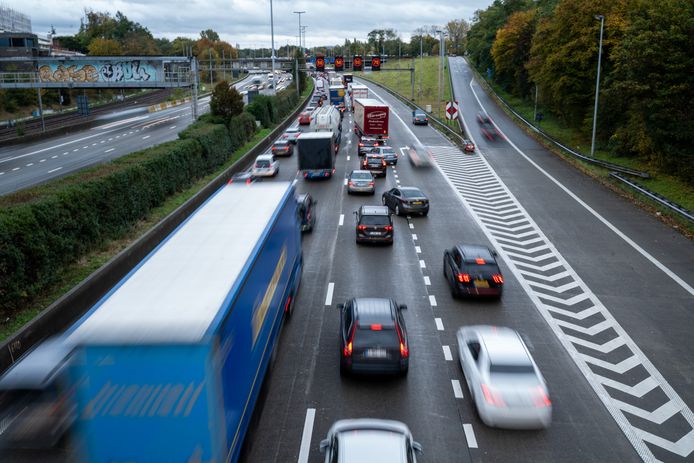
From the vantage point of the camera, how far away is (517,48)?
78.3 meters

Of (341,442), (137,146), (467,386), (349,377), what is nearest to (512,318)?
(467,386)

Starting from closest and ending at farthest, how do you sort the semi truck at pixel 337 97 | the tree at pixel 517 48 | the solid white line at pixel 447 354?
the solid white line at pixel 447 354 → the tree at pixel 517 48 → the semi truck at pixel 337 97

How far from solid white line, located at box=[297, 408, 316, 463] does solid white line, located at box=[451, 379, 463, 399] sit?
3250 millimetres

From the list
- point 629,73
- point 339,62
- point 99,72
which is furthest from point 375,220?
point 339,62

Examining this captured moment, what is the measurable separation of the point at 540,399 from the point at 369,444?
4.40 m

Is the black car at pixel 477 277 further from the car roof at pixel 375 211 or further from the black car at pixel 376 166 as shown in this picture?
the black car at pixel 376 166

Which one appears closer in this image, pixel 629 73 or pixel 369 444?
pixel 369 444

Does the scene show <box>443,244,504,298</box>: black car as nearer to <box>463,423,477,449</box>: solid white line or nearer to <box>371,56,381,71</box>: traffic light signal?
<box>463,423,477,449</box>: solid white line

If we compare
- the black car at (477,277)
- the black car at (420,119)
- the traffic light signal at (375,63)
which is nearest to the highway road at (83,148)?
the traffic light signal at (375,63)

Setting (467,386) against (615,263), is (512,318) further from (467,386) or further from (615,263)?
(615,263)

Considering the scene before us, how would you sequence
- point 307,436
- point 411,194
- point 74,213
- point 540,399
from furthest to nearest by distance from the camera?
1. point 411,194
2. point 74,213
3. point 307,436
4. point 540,399

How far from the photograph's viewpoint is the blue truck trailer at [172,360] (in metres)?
7.60

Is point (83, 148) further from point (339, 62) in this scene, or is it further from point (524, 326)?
point (524, 326)

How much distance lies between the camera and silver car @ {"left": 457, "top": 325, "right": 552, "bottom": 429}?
11648 mm
